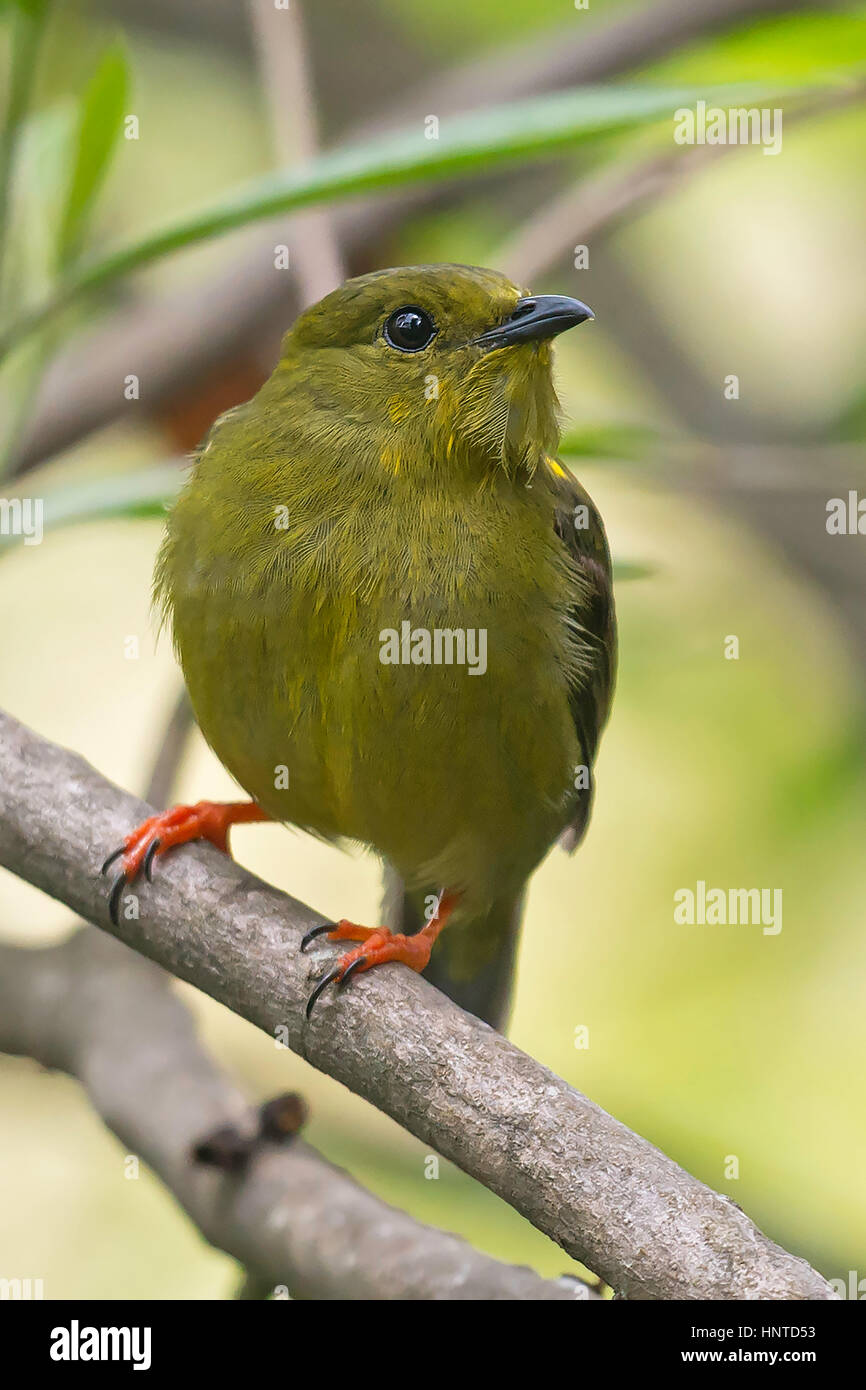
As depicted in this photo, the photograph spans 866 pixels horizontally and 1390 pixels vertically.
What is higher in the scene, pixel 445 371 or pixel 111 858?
pixel 445 371

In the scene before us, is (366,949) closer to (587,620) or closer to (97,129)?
(587,620)

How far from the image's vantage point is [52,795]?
9.59 ft

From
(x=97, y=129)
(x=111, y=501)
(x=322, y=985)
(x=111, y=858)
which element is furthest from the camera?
(x=111, y=501)

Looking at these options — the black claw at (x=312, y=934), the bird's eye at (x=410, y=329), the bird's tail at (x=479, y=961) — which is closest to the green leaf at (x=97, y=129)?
the bird's eye at (x=410, y=329)

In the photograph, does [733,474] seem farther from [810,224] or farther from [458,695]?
[810,224]

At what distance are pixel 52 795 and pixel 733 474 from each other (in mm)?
2091

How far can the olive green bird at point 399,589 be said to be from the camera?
3160 mm

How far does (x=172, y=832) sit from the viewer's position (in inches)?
122

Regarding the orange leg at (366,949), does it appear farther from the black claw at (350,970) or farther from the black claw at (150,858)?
the black claw at (150,858)

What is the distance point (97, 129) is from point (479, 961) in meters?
2.06

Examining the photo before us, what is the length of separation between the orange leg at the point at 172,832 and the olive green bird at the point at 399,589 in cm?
1

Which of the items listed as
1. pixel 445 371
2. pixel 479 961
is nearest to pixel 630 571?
pixel 445 371

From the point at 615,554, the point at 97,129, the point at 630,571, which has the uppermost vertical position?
the point at 97,129

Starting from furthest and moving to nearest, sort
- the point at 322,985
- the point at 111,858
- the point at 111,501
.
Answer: the point at 111,501 → the point at 111,858 → the point at 322,985
